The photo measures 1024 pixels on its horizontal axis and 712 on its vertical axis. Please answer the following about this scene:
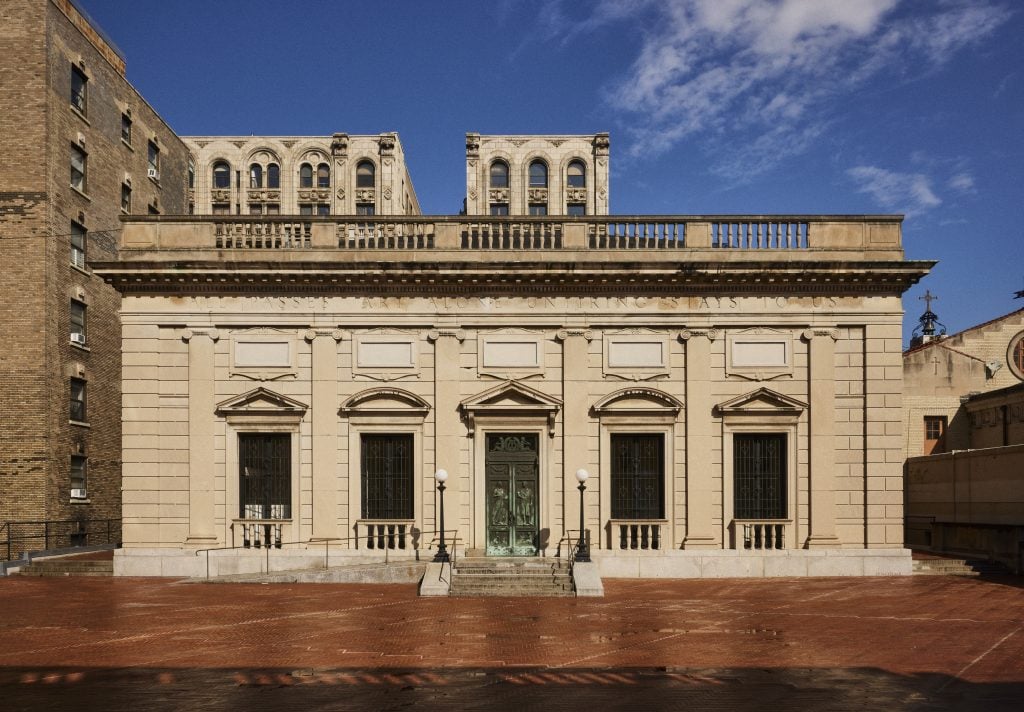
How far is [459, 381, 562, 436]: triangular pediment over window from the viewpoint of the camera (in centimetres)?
2189

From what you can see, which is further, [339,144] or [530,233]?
[339,144]

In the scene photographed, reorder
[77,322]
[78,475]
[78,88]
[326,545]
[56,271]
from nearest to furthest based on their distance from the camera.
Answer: [326,545] → [56,271] → [78,475] → [77,322] → [78,88]

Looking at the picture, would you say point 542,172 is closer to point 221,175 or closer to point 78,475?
point 221,175

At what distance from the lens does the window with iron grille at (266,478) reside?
22.2 meters

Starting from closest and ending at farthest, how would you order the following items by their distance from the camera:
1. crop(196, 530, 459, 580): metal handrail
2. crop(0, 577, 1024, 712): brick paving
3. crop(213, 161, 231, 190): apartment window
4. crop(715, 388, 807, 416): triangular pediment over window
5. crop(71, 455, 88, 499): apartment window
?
crop(0, 577, 1024, 712): brick paving → crop(196, 530, 459, 580): metal handrail → crop(715, 388, 807, 416): triangular pediment over window → crop(71, 455, 88, 499): apartment window → crop(213, 161, 231, 190): apartment window

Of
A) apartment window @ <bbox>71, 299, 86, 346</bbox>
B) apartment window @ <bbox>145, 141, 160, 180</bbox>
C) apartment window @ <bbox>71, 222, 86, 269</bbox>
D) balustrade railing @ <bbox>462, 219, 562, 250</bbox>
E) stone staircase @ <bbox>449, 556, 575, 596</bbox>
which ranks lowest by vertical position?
stone staircase @ <bbox>449, 556, 575, 596</bbox>

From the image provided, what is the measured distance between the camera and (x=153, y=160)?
3691 cm

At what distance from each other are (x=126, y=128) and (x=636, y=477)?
27.4m

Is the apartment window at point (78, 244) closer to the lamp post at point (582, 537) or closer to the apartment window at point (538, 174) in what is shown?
the lamp post at point (582, 537)

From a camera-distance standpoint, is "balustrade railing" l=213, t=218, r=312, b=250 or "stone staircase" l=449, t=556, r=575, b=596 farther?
"balustrade railing" l=213, t=218, r=312, b=250

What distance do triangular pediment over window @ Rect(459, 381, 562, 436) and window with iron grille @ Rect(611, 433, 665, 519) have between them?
2.04 m

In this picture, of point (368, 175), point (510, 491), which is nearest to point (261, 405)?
point (510, 491)

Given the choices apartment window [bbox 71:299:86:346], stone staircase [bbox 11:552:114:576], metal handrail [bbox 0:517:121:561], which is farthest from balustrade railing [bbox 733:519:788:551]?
apartment window [bbox 71:299:86:346]

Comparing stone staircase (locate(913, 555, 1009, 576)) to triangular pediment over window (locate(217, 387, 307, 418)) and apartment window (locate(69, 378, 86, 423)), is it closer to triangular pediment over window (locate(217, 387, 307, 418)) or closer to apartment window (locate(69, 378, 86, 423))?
triangular pediment over window (locate(217, 387, 307, 418))
